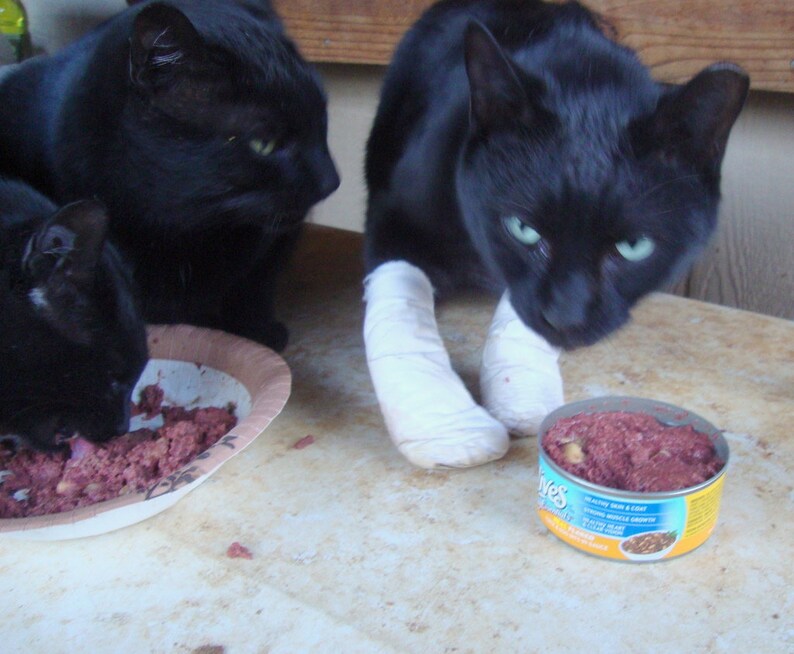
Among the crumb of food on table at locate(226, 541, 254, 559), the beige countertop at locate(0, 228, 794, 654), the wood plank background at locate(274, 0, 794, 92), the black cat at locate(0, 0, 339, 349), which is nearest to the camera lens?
the beige countertop at locate(0, 228, 794, 654)

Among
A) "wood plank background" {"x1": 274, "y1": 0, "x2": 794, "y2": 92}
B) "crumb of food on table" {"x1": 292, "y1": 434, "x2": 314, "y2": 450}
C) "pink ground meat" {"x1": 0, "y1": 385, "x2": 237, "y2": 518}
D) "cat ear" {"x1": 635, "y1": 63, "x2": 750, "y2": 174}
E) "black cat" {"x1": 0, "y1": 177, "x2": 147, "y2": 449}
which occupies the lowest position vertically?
"crumb of food on table" {"x1": 292, "y1": 434, "x2": 314, "y2": 450}

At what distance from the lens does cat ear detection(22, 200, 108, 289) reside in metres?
0.74

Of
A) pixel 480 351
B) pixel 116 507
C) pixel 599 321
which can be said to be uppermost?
pixel 599 321

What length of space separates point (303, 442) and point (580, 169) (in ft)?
1.64

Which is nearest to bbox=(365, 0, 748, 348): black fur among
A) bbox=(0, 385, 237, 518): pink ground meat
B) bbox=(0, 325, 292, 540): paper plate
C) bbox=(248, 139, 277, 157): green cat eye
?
bbox=(248, 139, 277, 157): green cat eye

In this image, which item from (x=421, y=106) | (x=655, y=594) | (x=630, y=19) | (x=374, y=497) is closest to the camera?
(x=655, y=594)

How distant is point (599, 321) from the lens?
2.67 feet

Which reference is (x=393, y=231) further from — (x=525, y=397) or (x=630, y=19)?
(x=630, y=19)

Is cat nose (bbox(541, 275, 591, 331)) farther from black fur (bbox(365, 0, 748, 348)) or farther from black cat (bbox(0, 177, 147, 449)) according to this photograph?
black cat (bbox(0, 177, 147, 449))

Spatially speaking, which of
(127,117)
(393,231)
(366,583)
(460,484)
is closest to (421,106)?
(393,231)

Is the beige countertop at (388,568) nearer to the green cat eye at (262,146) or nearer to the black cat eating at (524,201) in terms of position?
the black cat eating at (524,201)

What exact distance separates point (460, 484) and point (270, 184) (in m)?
0.44

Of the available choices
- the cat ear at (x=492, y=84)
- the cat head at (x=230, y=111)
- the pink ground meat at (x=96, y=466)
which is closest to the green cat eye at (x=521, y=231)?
the cat ear at (x=492, y=84)

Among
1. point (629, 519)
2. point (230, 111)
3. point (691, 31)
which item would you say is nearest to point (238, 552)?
point (629, 519)
